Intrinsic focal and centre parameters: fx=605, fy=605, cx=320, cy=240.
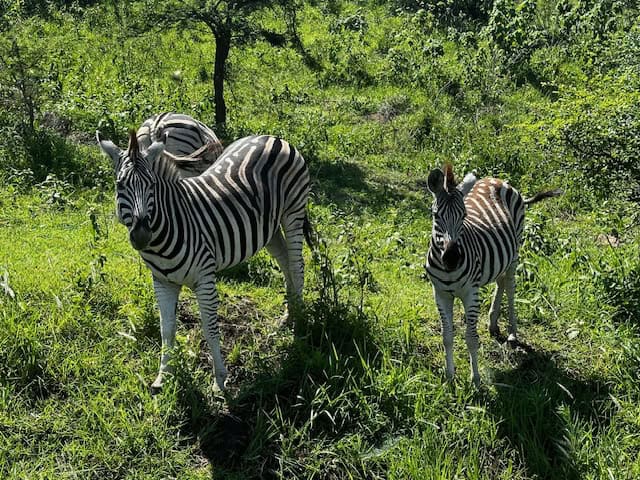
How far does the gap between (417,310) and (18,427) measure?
347cm

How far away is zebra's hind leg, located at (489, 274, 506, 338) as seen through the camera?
5707mm

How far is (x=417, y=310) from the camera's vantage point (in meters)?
5.77

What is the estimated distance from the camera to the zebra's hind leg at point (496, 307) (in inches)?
225

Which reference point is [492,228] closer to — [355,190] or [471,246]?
[471,246]

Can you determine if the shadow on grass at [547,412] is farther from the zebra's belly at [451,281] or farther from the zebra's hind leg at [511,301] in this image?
the zebra's belly at [451,281]

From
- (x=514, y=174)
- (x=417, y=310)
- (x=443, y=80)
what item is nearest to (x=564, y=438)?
(x=417, y=310)

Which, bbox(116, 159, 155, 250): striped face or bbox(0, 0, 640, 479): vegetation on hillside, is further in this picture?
bbox(0, 0, 640, 479): vegetation on hillside

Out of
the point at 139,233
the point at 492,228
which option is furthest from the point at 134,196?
the point at 492,228

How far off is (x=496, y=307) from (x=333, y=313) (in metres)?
1.60

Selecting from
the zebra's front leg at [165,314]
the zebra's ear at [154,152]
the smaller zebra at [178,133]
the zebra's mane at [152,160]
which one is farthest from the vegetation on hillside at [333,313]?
the zebra's ear at [154,152]

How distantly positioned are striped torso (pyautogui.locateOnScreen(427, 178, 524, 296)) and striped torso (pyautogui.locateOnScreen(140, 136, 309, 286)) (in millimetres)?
1518

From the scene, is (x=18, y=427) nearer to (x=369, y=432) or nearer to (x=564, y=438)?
(x=369, y=432)

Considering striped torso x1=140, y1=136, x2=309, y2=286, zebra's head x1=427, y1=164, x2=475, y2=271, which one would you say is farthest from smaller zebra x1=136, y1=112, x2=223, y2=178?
zebra's head x1=427, y1=164, x2=475, y2=271

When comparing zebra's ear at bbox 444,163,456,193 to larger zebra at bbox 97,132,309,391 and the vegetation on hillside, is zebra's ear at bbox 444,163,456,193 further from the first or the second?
larger zebra at bbox 97,132,309,391
